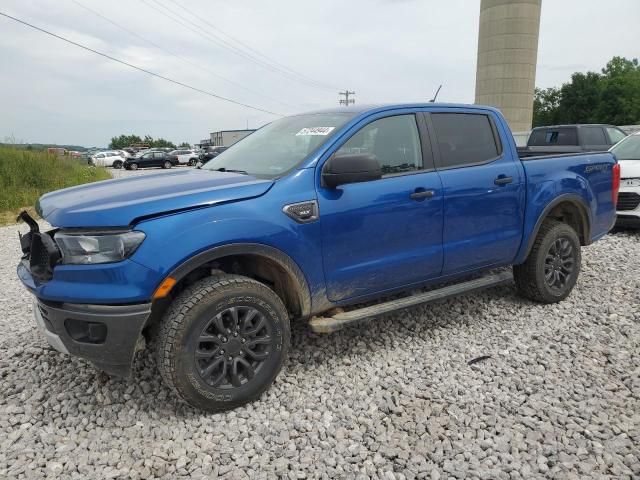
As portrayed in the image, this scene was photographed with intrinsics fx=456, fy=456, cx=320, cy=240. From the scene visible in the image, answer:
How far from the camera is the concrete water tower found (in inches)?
1646

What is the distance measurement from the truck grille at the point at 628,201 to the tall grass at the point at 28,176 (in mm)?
13456

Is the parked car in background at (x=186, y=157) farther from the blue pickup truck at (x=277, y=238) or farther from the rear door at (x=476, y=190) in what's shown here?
the rear door at (x=476, y=190)

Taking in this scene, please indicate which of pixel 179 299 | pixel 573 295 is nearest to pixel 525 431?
pixel 179 299

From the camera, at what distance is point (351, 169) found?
277 centimetres

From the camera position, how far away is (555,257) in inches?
167

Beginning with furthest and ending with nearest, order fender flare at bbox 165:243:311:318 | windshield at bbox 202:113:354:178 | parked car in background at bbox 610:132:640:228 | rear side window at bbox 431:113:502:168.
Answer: parked car in background at bbox 610:132:640:228 < rear side window at bbox 431:113:502:168 < windshield at bbox 202:113:354:178 < fender flare at bbox 165:243:311:318

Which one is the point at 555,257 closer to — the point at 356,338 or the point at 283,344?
the point at 356,338

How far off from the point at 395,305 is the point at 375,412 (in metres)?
0.81

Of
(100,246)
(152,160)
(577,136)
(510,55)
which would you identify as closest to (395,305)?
(100,246)

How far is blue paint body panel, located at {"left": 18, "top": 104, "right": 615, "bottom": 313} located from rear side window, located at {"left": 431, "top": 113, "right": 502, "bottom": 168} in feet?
0.28

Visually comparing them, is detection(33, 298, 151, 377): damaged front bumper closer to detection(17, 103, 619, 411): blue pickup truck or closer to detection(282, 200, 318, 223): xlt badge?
detection(17, 103, 619, 411): blue pickup truck

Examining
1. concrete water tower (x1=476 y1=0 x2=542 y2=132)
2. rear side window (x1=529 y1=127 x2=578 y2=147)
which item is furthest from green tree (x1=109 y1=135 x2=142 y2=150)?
rear side window (x1=529 y1=127 x2=578 y2=147)

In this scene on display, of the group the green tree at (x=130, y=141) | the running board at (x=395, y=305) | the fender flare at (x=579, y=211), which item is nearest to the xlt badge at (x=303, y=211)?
the running board at (x=395, y=305)

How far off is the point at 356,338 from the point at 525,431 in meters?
1.47
